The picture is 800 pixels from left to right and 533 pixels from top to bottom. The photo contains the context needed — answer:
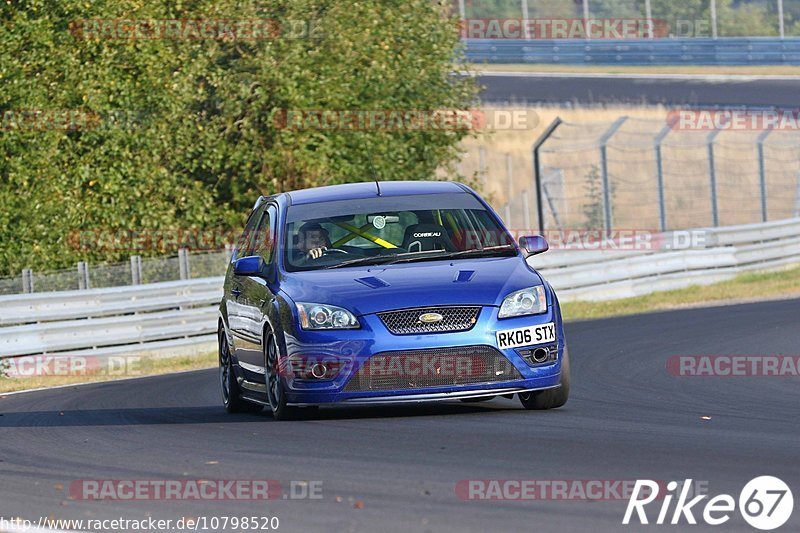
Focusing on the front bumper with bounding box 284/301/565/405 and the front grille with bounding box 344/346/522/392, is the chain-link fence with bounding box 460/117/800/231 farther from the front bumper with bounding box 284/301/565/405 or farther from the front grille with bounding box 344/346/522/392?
the front grille with bounding box 344/346/522/392

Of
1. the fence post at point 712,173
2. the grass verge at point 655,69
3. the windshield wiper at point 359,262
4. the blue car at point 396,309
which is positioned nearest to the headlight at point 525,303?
the blue car at point 396,309

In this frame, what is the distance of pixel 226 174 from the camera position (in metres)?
26.5

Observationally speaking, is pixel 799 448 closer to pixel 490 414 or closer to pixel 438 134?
pixel 490 414

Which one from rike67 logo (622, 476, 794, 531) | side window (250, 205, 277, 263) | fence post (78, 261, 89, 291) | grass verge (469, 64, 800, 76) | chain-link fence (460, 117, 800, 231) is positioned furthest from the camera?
grass verge (469, 64, 800, 76)

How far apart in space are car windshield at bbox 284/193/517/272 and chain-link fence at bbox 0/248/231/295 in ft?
31.0

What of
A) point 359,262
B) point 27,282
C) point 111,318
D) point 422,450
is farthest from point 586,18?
point 422,450

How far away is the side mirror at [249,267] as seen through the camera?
1113 centimetres

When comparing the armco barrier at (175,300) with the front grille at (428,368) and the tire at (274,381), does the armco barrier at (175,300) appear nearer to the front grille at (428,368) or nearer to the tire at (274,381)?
the tire at (274,381)

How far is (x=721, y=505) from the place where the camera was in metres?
6.60

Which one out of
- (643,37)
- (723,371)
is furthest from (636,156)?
(723,371)

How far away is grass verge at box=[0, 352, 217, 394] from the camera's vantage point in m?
18.2

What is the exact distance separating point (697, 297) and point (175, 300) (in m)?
8.55

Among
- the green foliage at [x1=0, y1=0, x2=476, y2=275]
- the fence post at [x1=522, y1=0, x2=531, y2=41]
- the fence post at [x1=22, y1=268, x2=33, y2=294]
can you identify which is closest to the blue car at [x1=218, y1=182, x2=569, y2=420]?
the fence post at [x1=22, y1=268, x2=33, y2=294]

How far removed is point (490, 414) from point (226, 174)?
54.6ft
